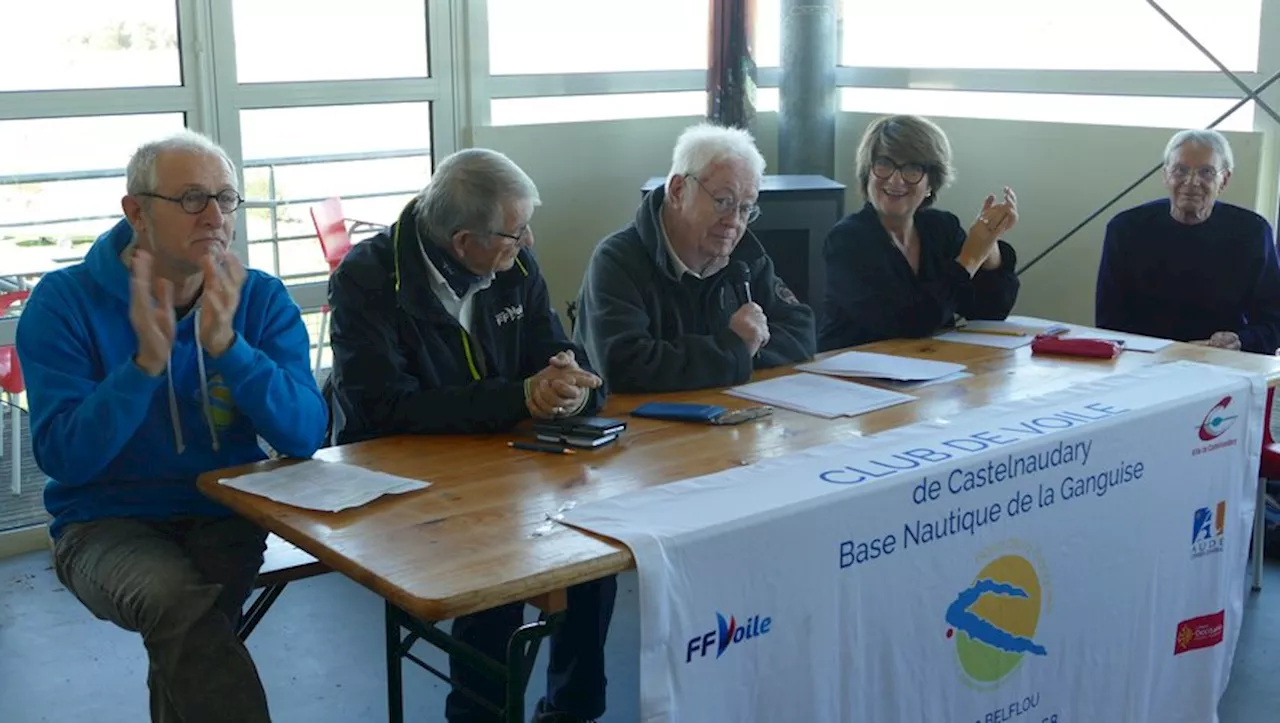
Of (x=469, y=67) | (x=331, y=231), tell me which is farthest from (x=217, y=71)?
(x=469, y=67)

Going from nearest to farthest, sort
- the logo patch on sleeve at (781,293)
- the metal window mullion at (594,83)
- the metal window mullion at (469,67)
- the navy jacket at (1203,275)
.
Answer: the logo patch on sleeve at (781,293) < the navy jacket at (1203,275) < the metal window mullion at (469,67) < the metal window mullion at (594,83)

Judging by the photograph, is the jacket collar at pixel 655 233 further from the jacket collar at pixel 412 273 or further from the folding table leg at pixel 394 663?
the folding table leg at pixel 394 663

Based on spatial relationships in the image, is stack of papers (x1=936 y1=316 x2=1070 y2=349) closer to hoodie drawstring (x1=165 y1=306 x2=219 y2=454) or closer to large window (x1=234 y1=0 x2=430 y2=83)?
hoodie drawstring (x1=165 y1=306 x2=219 y2=454)

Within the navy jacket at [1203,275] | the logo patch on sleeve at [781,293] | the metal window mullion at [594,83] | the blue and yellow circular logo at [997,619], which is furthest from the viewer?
the metal window mullion at [594,83]

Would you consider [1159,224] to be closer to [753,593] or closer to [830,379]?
[830,379]

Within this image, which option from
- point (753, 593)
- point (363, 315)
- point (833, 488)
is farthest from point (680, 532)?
point (363, 315)

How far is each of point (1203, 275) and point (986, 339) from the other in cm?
96

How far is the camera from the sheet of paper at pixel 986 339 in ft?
10.9

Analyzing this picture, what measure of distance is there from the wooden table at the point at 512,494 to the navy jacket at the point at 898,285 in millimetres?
403

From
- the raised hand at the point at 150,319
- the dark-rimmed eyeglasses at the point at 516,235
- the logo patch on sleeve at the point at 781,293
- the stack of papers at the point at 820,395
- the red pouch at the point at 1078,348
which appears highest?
the dark-rimmed eyeglasses at the point at 516,235

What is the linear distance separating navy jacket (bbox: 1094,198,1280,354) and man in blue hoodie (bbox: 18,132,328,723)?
2548 mm

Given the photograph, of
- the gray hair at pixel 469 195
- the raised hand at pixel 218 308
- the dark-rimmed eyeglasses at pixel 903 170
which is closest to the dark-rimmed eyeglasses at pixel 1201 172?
the dark-rimmed eyeglasses at pixel 903 170

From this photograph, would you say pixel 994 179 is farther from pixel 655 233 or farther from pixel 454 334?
pixel 454 334

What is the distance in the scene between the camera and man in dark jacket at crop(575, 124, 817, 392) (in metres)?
2.89
